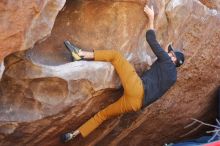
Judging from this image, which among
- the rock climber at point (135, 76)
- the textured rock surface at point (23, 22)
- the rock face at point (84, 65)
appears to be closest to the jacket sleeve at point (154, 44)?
the rock climber at point (135, 76)

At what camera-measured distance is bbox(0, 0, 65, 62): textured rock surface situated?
2598mm

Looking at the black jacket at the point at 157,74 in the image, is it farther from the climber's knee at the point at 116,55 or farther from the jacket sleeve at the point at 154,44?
the climber's knee at the point at 116,55

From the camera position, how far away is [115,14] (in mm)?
3590

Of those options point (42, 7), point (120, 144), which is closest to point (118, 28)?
point (42, 7)

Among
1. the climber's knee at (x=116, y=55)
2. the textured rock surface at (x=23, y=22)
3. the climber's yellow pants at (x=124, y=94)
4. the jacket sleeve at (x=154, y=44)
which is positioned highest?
the textured rock surface at (x=23, y=22)

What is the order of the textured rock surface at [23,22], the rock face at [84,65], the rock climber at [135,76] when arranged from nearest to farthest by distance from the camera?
the textured rock surface at [23,22] → the rock face at [84,65] → the rock climber at [135,76]

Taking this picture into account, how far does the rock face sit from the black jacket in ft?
0.51

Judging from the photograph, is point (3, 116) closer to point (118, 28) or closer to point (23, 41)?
point (23, 41)

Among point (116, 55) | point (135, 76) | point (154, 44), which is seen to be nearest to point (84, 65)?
point (116, 55)

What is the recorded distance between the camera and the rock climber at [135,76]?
3.48 m

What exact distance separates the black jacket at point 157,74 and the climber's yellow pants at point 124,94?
0.25ft

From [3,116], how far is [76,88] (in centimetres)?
60

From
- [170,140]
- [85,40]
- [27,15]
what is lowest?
[170,140]

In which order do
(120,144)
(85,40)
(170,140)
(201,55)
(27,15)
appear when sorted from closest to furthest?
1. (27,15)
2. (85,40)
3. (201,55)
4. (120,144)
5. (170,140)
